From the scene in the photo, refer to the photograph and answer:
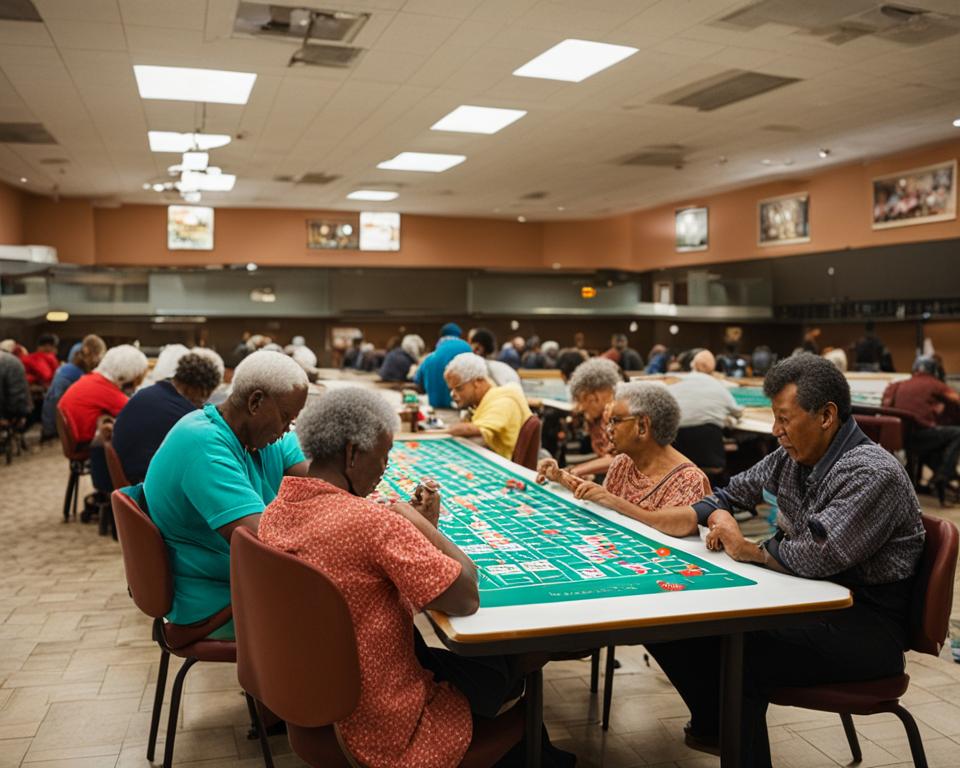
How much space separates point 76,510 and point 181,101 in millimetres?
4482

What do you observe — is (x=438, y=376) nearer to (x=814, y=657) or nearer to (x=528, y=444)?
(x=528, y=444)

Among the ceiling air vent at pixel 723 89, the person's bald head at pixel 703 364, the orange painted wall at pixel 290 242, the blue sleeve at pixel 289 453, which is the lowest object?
the blue sleeve at pixel 289 453

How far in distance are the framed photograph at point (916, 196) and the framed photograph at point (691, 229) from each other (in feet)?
14.0

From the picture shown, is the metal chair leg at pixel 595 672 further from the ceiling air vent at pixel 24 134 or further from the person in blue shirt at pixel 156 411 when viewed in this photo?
the ceiling air vent at pixel 24 134

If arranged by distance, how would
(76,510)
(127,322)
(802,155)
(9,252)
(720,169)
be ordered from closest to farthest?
(76,510) < (802,155) < (720,169) < (9,252) < (127,322)

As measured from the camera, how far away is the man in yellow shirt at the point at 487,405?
17.9 ft

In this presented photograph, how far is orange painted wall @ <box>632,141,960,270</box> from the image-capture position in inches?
478

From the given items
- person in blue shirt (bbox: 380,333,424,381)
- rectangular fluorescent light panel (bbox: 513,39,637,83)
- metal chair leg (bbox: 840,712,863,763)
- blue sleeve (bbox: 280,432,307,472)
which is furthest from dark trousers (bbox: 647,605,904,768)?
person in blue shirt (bbox: 380,333,424,381)

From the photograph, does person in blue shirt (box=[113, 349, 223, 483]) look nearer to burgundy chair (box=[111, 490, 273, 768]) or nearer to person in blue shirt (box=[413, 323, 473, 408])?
burgundy chair (box=[111, 490, 273, 768])

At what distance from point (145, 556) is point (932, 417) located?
7.39 m

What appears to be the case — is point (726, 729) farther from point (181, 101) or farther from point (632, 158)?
point (632, 158)

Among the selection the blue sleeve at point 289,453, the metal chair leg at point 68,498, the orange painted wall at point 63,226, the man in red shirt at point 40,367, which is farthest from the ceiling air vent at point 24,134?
the blue sleeve at point 289,453

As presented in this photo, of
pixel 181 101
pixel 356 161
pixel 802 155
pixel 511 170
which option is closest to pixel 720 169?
pixel 802 155

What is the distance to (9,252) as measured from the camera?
14.4 metres
